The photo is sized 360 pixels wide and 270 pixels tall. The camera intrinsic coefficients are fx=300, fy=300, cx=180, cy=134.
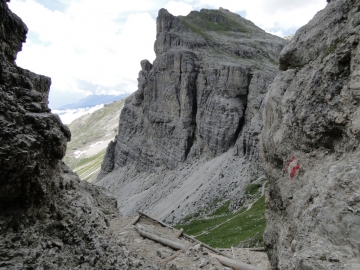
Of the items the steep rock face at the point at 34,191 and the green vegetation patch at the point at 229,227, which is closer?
the steep rock face at the point at 34,191

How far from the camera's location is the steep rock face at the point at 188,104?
8531 centimetres

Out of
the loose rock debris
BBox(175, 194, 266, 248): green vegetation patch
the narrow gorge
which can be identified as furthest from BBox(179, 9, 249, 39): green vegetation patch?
the narrow gorge

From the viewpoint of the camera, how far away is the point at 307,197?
9.73 metres

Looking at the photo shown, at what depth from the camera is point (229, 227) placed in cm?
4606

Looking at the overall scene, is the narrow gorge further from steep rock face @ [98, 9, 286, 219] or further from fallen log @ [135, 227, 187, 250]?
steep rock face @ [98, 9, 286, 219]

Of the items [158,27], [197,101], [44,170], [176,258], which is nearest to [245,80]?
[197,101]

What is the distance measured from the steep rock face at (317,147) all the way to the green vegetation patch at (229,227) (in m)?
15.9

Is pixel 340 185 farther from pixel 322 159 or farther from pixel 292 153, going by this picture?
pixel 292 153

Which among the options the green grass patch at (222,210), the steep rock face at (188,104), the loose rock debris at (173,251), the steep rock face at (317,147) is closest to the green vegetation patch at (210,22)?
the steep rock face at (188,104)

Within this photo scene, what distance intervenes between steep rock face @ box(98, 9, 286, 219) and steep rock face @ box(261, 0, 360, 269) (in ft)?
185

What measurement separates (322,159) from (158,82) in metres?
98.9

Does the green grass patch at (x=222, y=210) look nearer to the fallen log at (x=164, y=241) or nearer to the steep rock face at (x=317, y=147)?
the fallen log at (x=164, y=241)

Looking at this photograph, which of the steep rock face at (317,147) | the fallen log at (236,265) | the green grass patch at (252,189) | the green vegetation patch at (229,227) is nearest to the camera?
the steep rock face at (317,147)

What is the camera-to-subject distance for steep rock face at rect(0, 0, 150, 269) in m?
8.84
